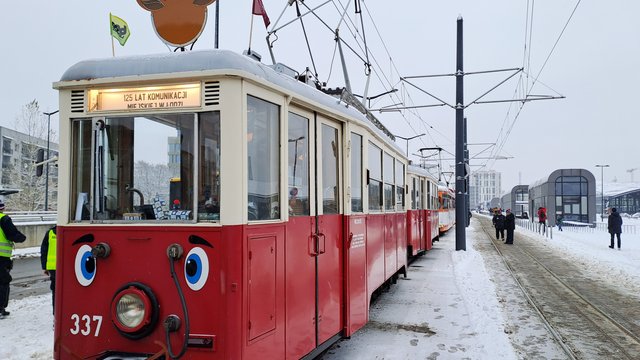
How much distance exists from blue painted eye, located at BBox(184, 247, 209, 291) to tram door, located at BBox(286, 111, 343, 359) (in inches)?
36.3

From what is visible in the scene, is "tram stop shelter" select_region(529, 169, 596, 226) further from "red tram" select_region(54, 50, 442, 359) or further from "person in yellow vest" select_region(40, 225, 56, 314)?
"red tram" select_region(54, 50, 442, 359)

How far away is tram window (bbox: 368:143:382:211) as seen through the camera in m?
6.88

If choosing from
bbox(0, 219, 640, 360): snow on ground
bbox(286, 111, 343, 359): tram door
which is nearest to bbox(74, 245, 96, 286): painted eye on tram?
bbox(286, 111, 343, 359): tram door

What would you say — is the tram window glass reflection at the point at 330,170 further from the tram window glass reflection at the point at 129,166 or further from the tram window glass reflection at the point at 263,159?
the tram window glass reflection at the point at 129,166

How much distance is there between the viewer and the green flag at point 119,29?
18.3ft

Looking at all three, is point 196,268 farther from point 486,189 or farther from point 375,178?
point 486,189

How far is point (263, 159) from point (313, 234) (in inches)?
43.2

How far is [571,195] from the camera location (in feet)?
108

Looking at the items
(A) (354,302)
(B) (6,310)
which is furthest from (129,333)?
(B) (6,310)

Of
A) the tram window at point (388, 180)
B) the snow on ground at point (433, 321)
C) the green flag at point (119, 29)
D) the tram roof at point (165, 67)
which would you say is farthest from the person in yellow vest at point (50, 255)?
the tram window at point (388, 180)

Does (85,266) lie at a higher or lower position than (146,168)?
lower

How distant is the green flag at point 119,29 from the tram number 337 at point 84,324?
310 cm

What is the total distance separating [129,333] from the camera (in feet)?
11.9

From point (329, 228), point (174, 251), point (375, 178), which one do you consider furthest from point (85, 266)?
point (375, 178)
